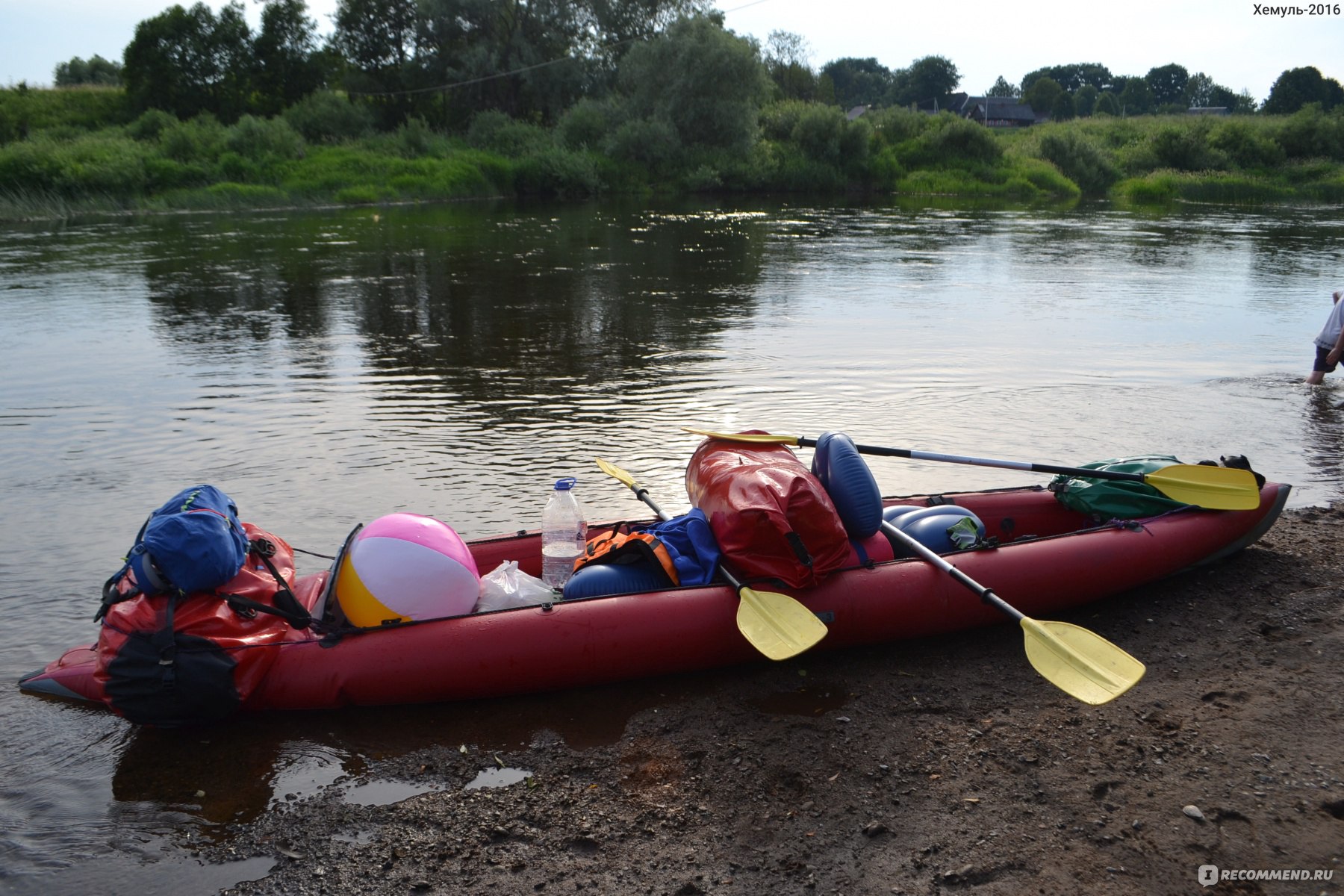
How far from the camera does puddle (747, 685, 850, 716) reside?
3426 mm

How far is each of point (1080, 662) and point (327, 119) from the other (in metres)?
33.4

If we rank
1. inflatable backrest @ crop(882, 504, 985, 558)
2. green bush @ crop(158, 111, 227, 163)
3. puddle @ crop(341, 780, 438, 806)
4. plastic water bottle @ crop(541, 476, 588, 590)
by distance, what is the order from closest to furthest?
puddle @ crop(341, 780, 438, 806), plastic water bottle @ crop(541, 476, 588, 590), inflatable backrest @ crop(882, 504, 985, 558), green bush @ crop(158, 111, 227, 163)

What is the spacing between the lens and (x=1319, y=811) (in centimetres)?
271

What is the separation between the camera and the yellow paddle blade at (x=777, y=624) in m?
3.30

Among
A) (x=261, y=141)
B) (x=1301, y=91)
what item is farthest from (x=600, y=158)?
(x=1301, y=91)

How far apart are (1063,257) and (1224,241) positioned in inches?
175

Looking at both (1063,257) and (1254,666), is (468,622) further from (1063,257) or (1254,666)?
(1063,257)

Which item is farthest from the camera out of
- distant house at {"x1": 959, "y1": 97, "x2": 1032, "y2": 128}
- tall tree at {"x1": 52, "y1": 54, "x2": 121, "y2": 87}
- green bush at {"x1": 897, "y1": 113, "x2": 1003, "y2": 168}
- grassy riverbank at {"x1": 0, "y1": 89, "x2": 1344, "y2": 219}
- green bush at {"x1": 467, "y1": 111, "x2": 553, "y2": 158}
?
distant house at {"x1": 959, "y1": 97, "x2": 1032, "y2": 128}

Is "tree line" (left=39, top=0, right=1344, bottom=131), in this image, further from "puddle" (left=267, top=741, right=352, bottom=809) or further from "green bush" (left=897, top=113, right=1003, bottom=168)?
"puddle" (left=267, top=741, right=352, bottom=809)

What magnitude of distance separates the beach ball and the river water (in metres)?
0.35

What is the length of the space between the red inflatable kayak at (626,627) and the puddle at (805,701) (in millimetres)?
204

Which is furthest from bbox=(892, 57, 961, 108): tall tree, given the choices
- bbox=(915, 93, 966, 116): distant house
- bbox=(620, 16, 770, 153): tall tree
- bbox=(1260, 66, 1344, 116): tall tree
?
A: bbox=(620, 16, 770, 153): tall tree

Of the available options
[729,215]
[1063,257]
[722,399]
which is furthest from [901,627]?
[729,215]

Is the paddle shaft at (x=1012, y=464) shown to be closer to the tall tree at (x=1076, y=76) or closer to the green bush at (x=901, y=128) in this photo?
the green bush at (x=901, y=128)
